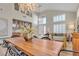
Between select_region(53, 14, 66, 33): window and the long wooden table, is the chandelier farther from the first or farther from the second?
the long wooden table

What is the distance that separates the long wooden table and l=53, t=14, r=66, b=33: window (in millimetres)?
210

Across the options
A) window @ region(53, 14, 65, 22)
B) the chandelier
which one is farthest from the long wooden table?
the chandelier

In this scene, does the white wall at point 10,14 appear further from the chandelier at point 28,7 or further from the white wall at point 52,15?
the white wall at point 52,15

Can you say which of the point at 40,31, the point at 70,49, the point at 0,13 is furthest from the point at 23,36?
the point at 70,49

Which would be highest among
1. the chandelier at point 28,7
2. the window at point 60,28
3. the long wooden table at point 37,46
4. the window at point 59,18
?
the chandelier at point 28,7

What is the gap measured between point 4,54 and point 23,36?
0.45 metres

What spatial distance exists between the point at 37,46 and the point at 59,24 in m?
0.53

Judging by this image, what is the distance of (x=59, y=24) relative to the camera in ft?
10.1

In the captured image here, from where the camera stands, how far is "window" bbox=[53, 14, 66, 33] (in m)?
3.06

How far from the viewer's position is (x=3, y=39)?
3074 millimetres

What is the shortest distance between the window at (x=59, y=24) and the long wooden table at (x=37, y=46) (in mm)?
210

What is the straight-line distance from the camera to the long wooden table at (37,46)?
3016 millimetres

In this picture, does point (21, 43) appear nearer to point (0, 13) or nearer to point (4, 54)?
point (4, 54)

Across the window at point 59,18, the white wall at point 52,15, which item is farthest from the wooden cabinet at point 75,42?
the window at point 59,18
